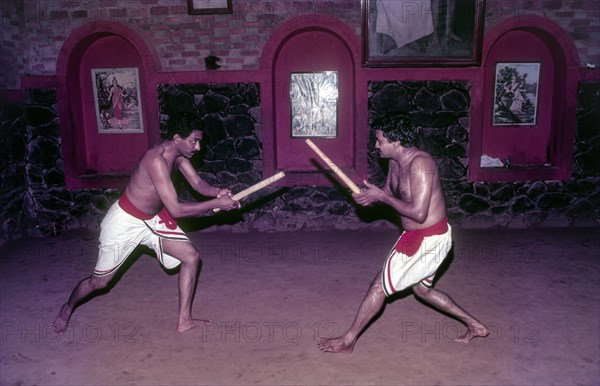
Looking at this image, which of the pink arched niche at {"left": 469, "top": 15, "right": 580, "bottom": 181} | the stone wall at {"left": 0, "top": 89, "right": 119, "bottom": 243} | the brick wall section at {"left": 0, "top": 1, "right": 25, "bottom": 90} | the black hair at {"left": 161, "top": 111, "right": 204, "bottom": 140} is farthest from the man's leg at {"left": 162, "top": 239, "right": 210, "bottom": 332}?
the pink arched niche at {"left": 469, "top": 15, "right": 580, "bottom": 181}

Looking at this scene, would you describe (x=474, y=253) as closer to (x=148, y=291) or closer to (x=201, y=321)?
(x=201, y=321)

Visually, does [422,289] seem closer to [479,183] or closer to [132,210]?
[132,210]

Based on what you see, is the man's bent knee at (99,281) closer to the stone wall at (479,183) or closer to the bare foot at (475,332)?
the bare foot at (475,332)

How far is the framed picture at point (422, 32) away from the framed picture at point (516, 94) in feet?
2.25

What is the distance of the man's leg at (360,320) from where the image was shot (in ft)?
13.0

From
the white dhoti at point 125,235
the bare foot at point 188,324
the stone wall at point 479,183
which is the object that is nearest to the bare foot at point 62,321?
the white dhoti at point 125,235

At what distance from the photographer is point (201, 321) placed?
15.4 feet

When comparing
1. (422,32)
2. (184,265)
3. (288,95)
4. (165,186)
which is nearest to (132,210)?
(165,186)

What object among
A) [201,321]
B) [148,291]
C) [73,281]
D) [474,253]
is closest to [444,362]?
[201,321]

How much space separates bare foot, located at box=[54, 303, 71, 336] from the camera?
14.9 feet

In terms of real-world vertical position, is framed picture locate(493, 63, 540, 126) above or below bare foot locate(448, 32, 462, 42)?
below

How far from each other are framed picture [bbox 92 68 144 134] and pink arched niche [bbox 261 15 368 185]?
2117mm

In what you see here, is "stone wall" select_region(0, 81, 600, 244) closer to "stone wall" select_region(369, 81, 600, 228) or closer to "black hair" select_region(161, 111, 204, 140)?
"stone wall" select_region(369, 81, 600, 228)

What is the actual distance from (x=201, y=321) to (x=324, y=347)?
4.23 ft
